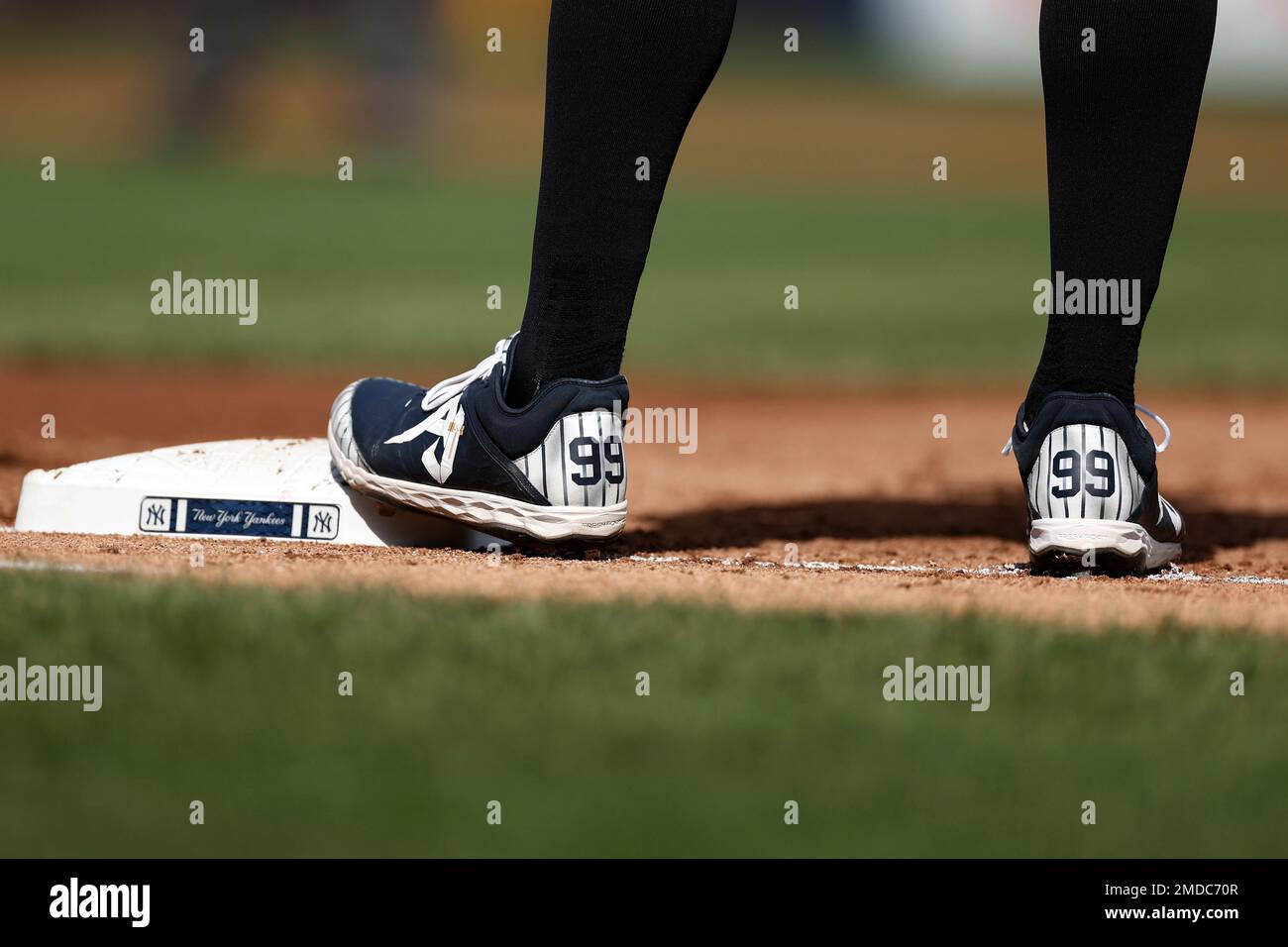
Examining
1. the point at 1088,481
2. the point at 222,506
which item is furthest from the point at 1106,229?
the point at 222,506

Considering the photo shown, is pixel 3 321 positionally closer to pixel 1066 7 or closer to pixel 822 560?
pixel 822 560

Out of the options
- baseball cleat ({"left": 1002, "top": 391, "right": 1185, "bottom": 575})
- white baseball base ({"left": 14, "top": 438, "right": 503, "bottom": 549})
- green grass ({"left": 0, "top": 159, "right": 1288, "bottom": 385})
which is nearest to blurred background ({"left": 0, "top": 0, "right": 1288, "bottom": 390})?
green grass ({"left": 0, "top": 159, "right": 1288, "bottom": 385})

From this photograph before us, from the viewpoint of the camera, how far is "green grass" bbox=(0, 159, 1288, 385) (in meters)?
6.11

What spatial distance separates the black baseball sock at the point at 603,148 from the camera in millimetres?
2070

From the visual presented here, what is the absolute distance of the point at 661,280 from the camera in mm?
9031

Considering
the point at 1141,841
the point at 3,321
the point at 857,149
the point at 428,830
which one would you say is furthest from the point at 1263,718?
the point at 857,149

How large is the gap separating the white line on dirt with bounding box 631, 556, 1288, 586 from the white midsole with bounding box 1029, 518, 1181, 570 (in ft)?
0.28

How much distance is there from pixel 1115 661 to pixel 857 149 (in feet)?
65.8

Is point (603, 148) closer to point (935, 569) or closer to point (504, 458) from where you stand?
point (504, 458)

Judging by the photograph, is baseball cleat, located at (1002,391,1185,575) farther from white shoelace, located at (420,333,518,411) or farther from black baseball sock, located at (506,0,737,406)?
white shoelace, located at (420,333,518,411)

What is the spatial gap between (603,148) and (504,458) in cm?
45

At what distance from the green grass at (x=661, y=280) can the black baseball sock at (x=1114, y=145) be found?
3660mm
